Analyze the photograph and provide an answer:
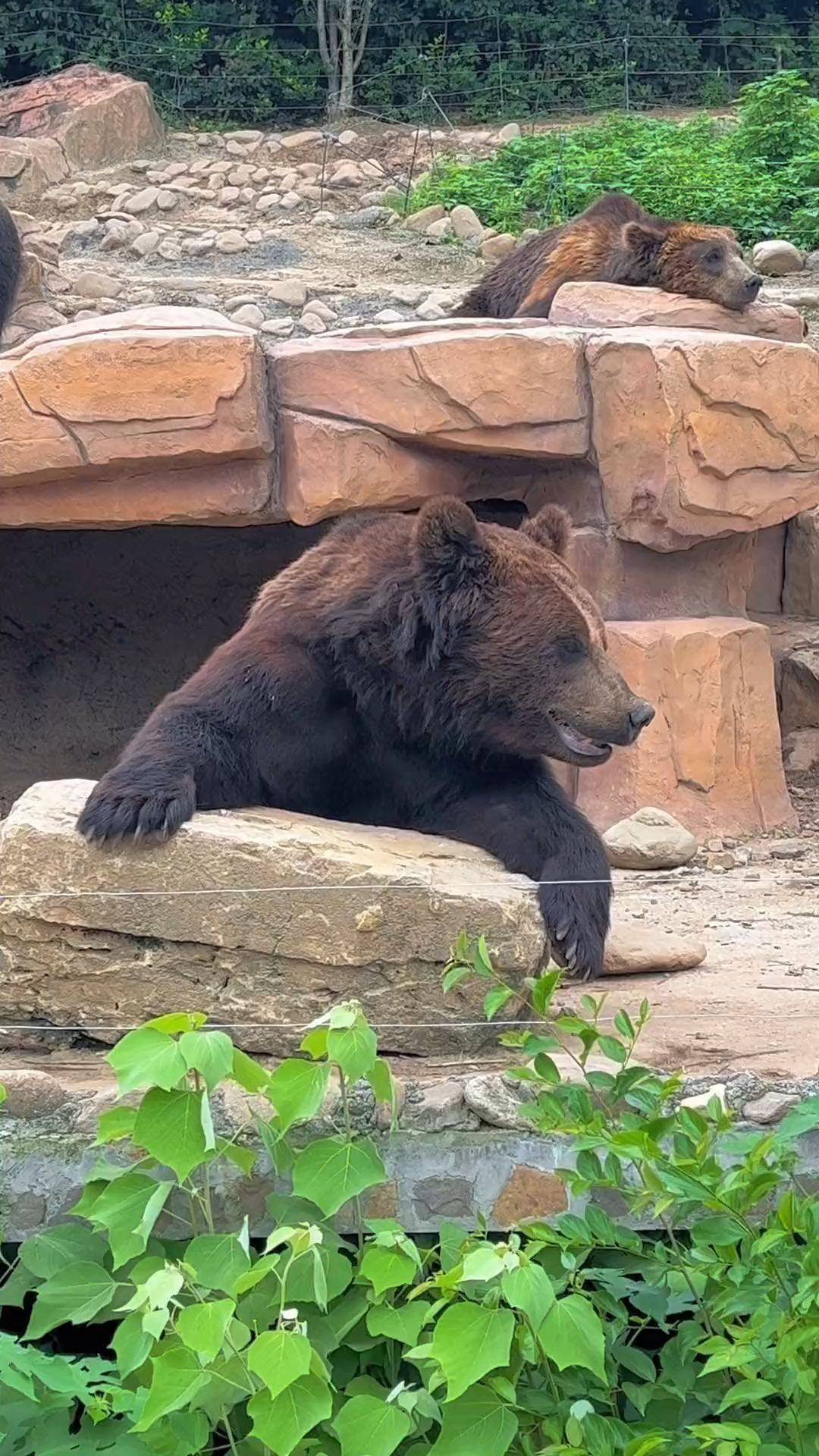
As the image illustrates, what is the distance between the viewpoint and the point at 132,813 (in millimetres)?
3570

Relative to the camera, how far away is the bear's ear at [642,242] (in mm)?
8797

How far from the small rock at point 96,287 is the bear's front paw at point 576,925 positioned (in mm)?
7625

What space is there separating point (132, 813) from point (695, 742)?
11.7ft

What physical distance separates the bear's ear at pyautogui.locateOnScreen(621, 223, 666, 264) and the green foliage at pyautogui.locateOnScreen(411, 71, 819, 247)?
2597 millimetres

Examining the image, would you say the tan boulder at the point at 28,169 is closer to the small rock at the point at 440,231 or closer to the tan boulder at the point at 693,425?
the small rock at the point at 440,231

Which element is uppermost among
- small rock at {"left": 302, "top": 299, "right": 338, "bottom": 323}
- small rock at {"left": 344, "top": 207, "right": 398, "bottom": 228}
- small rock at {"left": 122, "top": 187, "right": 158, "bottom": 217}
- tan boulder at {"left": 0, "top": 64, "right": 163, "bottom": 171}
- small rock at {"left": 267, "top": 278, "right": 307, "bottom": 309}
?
tan boulder at {"left": 0, "top": 64, "right": 163, "bottom": 171}

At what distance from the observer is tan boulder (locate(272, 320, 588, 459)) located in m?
6.68

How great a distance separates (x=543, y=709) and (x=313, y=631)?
22.8 inches

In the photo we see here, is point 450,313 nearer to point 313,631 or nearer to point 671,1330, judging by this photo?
point 313,631

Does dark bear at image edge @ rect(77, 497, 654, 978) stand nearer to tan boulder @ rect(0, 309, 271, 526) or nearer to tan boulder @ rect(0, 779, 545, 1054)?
tan boulder @ rect(0, 779, 545, 1054)

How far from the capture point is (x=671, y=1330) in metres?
3.21

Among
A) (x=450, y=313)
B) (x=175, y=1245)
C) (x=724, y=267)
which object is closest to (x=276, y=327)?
(x=450, y=313)

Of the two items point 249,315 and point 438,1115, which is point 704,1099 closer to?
point 438,1115

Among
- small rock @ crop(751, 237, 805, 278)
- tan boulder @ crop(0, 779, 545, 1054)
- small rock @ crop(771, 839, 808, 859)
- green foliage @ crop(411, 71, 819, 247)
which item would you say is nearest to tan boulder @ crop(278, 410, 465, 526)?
small rock @ crop(771, 839, 808, 859)
